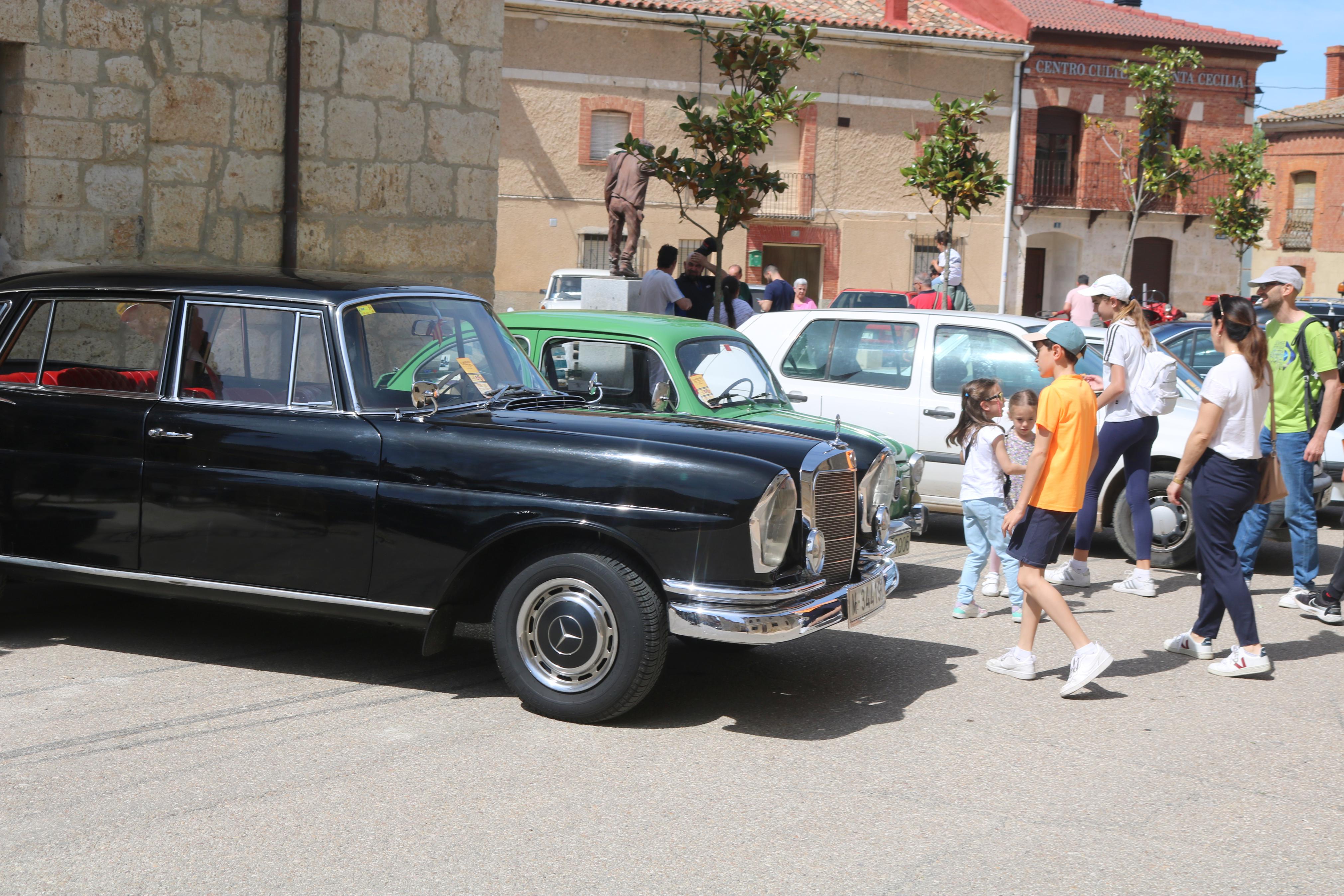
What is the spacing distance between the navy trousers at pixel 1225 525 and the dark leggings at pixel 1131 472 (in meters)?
1.80

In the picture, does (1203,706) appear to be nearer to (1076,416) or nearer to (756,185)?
(1076,416)

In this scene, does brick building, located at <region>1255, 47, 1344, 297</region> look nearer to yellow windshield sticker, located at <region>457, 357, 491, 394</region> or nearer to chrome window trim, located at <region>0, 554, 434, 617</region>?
yellow windshield sticker, located at <region>457, 357, 491, 394</region>

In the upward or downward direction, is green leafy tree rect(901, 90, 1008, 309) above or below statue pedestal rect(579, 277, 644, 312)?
above

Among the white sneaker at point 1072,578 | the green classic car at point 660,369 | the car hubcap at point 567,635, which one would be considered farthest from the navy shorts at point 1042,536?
the white sneaker at point 1072,578

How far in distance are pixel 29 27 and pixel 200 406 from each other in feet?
16.4

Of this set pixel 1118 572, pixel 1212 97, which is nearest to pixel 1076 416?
pixel 1118 572

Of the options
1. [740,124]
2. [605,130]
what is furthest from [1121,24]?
[740,124]

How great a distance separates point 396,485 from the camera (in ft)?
17.6

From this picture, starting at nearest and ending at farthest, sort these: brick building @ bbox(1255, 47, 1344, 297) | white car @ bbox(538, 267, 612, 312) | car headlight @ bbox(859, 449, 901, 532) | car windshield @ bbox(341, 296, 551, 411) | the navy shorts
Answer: car windshield @ bbox(341, 296, 551, 411), the navy shorts, car headlight @ bbox(859, 449, 901, 532), white car @ bbox(538, 267, 612, 312), brick building @ bbox(1255, 47, 1344, 297)

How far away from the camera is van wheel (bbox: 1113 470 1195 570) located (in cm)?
909

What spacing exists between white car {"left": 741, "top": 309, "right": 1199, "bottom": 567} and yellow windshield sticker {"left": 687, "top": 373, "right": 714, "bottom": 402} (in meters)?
2.02

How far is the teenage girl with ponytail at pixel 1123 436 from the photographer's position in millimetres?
8156

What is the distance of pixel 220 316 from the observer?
5.90 metres

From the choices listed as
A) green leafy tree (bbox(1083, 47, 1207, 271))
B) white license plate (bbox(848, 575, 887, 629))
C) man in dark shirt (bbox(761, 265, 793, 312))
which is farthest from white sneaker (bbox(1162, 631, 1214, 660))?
green leafy tree (bbox(1083, 47, 1207, 271))
